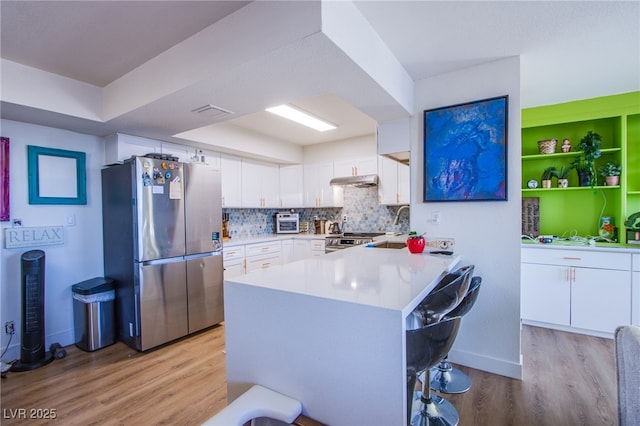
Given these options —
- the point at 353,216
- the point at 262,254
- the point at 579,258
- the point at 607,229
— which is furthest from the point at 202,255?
the point at 607,229

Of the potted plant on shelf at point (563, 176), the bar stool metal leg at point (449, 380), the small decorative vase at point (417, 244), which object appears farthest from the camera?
the potted plant on shelf at point (563, 176)

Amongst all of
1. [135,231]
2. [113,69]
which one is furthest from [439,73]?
[135,231]

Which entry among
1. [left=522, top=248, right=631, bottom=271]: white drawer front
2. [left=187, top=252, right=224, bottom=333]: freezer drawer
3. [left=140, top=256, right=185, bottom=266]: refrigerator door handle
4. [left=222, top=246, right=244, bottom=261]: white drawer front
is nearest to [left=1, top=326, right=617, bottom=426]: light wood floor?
[left=187, top=252, right=224, bottom=333]: freezer drawer

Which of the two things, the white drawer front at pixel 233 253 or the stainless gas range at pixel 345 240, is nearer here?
the white drawer front at pixel 233 253

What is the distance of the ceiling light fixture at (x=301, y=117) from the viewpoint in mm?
3010

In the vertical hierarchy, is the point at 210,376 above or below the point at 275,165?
below

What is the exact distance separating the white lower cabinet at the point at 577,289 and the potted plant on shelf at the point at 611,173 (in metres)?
0.78

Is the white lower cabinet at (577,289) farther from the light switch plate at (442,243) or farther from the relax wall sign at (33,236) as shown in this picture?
the relax wall sign at (33,236)

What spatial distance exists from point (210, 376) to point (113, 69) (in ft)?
8.38

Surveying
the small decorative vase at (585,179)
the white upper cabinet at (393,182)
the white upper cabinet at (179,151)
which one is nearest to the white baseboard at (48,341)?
the white upper cabinet at (179,151)

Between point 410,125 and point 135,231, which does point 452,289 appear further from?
point 135,231

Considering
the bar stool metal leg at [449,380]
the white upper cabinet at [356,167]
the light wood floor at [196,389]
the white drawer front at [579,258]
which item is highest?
the white upper cabinet at [356,167]

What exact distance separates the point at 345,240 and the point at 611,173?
2978 mm

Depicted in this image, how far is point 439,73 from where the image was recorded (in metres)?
2.43
